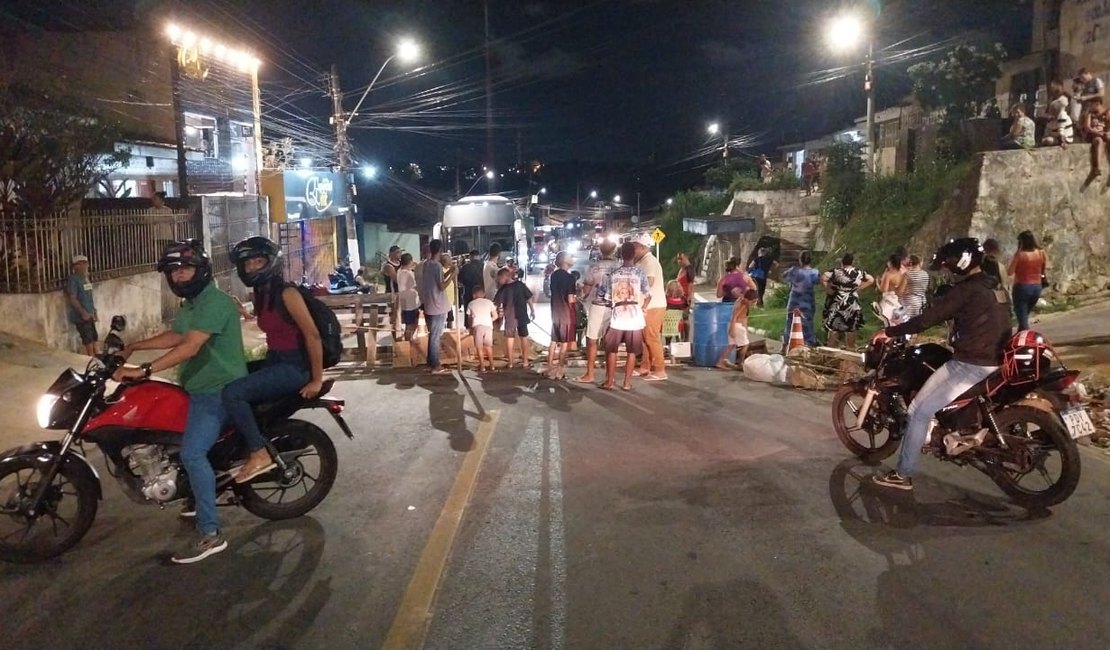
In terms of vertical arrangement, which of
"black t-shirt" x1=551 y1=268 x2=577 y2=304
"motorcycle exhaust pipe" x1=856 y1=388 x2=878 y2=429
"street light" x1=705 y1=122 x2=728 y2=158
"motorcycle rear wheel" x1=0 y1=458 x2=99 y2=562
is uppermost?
"street light" x1=705 y1=122 x2=728 y2=158

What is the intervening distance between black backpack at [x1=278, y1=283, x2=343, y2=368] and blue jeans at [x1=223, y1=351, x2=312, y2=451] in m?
0.17

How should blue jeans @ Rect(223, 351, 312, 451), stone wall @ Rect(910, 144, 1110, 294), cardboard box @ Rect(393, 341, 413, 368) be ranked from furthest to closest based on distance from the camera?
1. stone wall @ Rect(910, 144, 1110, 294)
2. cardboard box @ Rect(393, 341, 413, 368)
3. blue jeans @ Rect(223, 351, 312, 451)

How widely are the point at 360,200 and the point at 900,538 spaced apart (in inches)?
1781

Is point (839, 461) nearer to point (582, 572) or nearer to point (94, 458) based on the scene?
point (582, 572)

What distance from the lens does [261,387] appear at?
17.5ft

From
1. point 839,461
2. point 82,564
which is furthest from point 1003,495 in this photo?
point 82,564

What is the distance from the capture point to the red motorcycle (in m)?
5.02

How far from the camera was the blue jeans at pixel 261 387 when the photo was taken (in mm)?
5230

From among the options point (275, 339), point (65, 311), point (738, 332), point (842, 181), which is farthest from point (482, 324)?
point (842, 181)

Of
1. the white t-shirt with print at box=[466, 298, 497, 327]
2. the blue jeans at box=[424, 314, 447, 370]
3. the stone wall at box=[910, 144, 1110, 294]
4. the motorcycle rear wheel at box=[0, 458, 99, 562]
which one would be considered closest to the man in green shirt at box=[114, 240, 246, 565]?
the motorcycle rear wheel at box=[0, 458, 99, 562]

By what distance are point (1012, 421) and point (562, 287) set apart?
6.39 meters

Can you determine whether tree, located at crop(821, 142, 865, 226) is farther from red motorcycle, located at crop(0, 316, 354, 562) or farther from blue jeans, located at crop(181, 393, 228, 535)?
blue jeans, located at crop(181, 393, 228, 535)

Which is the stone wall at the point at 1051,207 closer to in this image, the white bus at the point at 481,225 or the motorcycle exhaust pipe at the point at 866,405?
the motorcycle exhaust pipe at the point at 866,405

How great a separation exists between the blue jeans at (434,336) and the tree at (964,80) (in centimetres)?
1399
